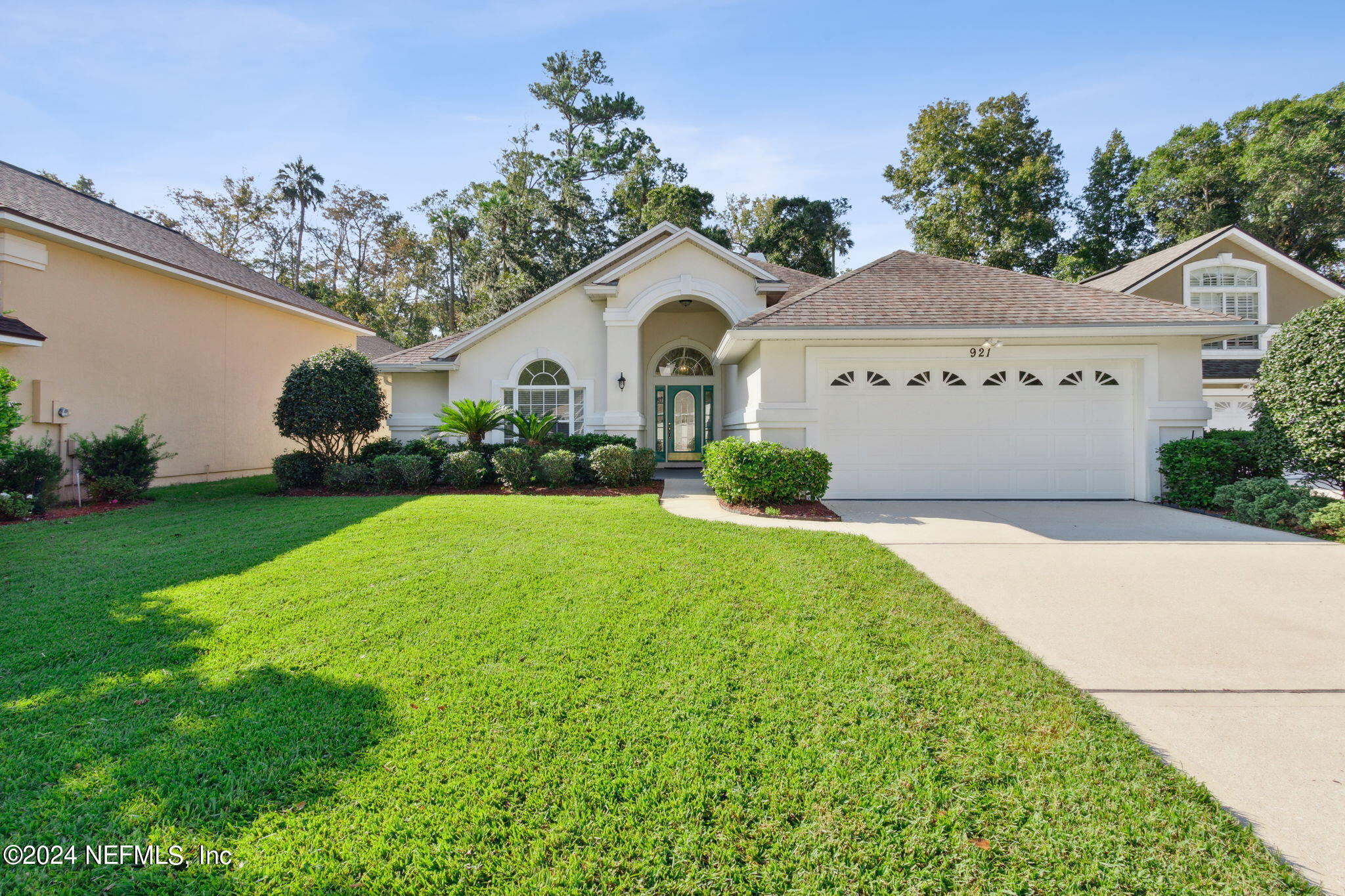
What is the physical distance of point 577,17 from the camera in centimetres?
833

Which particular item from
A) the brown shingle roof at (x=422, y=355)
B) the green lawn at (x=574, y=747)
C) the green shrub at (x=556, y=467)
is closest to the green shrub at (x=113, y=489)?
the brown shingle roof at (x=422, y=355)

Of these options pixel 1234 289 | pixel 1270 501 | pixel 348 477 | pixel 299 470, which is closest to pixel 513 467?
pixel 348 477

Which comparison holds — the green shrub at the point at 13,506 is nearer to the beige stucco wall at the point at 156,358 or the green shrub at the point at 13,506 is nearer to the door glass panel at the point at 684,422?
the beige stucco wall at the point at 156,358

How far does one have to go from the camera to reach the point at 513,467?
36.7 ft

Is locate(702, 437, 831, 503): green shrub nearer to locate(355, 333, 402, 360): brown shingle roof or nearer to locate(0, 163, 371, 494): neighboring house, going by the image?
locate(0, 163, 371, 494): neighboring house

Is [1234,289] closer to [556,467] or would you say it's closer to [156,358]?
[556,467]

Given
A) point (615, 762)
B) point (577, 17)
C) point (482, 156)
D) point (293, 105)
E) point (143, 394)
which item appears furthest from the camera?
point (482, 156)

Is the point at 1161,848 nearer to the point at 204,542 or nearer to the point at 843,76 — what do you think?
the point at 204,542

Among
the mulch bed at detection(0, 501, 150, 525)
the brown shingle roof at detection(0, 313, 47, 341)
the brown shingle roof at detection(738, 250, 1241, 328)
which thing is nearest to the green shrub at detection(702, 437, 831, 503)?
the brown shingle roof at detection(738, 250, 1241, 328)

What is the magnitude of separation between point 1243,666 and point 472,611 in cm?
514

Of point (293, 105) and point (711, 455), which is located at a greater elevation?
point (293, 105)

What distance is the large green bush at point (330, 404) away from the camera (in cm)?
1171

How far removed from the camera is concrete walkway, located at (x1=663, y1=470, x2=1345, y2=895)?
99.4 inches

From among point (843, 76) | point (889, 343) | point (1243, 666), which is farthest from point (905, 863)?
point (843, 76)
